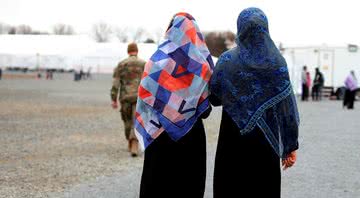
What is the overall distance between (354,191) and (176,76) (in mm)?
3708

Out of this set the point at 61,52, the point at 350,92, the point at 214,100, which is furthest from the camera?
the point at 61,52

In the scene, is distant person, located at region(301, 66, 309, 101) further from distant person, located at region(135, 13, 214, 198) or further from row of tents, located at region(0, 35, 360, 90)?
distant person, located at region(135, 13, 214, 198)

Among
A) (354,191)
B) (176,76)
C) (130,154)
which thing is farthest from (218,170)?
(130,154)

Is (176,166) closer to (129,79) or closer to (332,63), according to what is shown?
(129,79)

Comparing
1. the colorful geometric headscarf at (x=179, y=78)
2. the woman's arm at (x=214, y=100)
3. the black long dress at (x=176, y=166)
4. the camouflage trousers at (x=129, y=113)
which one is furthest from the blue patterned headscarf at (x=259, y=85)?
the camouflage trousers at (x=129, y=113)

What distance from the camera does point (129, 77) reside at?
31.6ft

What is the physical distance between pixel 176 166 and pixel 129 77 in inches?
195

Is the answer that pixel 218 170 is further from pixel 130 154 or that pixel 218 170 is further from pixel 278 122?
pixel 130 154

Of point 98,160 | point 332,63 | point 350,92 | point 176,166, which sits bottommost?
point 350,92

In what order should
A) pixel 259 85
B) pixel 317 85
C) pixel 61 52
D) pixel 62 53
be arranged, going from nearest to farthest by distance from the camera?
pixel 259 85 → pixel 317 85 → pixel 62 53 → pixel 61 52

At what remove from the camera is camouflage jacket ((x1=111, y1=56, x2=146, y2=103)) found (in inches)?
379

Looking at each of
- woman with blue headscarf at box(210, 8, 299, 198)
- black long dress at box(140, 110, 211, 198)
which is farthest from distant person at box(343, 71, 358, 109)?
woman with blue headscarf at box(210, 8, 299, 198)

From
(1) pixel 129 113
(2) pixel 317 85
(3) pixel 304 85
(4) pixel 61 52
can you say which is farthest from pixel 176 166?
(4) pixel 61 52

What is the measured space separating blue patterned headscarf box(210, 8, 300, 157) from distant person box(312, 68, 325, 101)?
2795 cm
